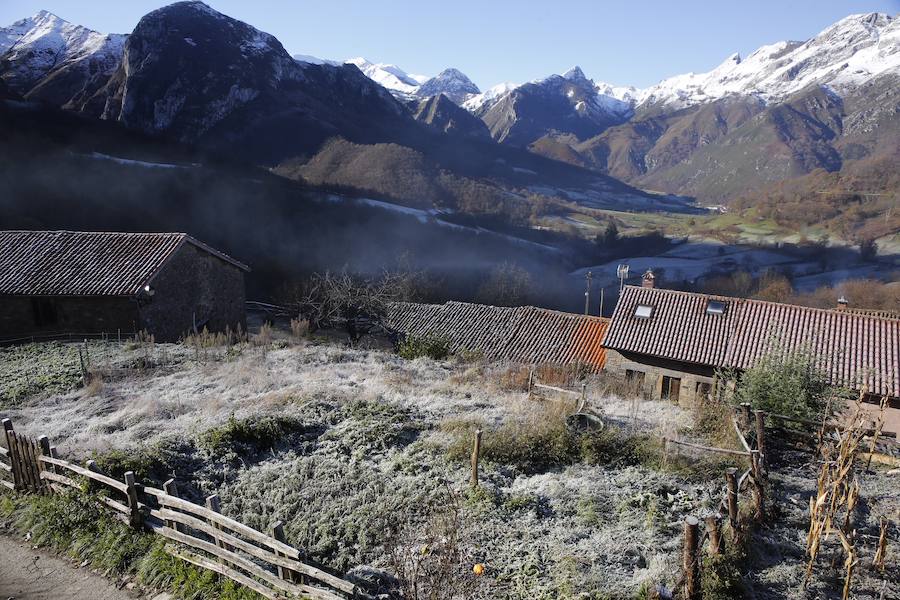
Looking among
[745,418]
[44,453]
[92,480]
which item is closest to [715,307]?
[745,418]

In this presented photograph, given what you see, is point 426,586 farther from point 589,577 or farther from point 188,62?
point 188,62

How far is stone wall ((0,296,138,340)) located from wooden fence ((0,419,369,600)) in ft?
42.5

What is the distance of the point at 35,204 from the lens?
53.0 meters

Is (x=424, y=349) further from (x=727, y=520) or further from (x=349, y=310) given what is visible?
(x=727, y=520)

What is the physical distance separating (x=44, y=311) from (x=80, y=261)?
260cm

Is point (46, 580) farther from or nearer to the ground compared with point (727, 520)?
nearer to the ground

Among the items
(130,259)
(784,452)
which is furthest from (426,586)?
(130,259)

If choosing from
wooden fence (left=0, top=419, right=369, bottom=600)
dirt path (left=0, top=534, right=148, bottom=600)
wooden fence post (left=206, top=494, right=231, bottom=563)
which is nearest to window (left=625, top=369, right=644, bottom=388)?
wooden fence (left=0, top=419, right=369, bottom=600)

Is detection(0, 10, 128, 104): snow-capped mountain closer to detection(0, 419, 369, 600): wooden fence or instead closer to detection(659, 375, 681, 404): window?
detection(0, 419, 369, 600): wooden fence

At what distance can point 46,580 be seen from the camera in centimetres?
780

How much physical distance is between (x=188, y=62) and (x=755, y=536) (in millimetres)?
134702

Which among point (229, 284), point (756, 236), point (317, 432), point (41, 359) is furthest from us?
point (756, 236)

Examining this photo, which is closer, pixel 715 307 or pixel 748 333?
pixel 748 333

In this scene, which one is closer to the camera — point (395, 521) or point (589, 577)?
point (589, 577)
